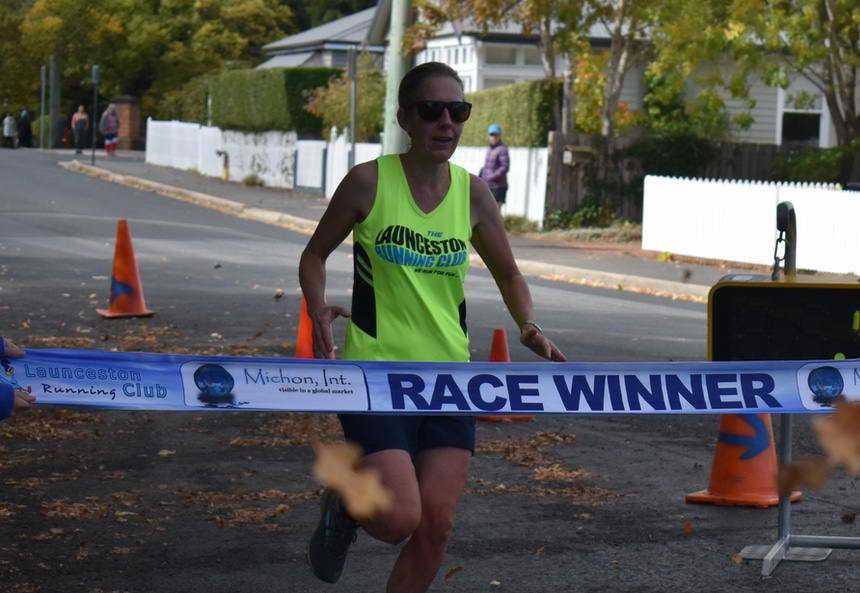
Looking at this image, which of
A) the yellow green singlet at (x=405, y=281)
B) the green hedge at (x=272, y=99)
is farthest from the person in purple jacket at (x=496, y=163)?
the yellow green singlet at (x=405, y=281)

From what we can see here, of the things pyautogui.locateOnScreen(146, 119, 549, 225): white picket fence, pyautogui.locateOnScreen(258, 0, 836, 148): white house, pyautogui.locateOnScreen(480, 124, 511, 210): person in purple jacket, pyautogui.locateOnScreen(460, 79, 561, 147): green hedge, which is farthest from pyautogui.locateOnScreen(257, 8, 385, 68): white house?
pyautogui.locateOnScreen(480, 124, 511, 210): person in purple jacket

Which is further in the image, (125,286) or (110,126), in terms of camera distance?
(110,126)

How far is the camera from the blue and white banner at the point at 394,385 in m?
4.54

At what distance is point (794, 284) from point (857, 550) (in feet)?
3.81

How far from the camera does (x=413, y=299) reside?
4.54 metres

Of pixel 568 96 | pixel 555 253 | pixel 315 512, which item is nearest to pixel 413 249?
pixel 315 512

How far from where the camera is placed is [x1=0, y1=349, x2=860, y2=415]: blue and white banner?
454 centimetres

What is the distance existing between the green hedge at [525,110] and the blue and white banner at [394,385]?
22206 mm

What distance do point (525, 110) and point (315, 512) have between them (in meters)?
21.7

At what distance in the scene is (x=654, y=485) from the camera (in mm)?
7301

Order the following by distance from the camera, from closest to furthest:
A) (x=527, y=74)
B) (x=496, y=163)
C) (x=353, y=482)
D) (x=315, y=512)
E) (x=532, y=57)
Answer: (x=353, y=482)
(x=315, y=512)
(x=496, y=163)
(x=527, y=74)
(x=532, y=57)

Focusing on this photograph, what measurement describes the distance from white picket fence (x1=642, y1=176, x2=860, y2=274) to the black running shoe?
14.6 metres

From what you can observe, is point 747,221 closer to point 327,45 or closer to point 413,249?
point 413,249

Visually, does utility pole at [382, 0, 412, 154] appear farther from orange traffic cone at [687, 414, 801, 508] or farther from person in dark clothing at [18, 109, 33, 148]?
person in dark clothing at [18, 109, 33, 148]
